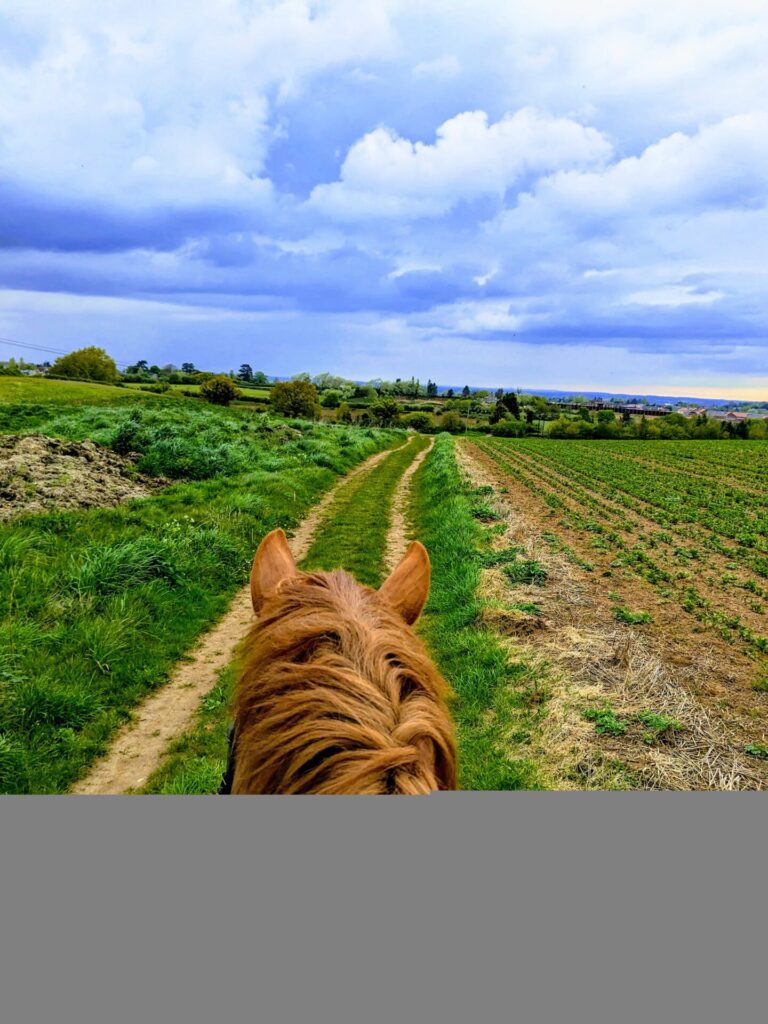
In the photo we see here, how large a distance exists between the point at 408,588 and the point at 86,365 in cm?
4621

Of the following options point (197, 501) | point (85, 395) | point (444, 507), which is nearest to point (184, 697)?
point (197, 501)

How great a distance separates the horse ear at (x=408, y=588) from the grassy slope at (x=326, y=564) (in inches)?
40.4

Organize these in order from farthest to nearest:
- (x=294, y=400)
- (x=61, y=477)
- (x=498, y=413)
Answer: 1. (x=498, y=413)
2. (x=294, y=400)
3. (x=61, y=477)

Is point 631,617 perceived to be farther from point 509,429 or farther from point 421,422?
Answer: point 421,422

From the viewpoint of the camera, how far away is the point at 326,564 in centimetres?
768

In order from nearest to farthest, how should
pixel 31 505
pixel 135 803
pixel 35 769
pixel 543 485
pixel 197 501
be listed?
pixel 135 803 → pixel 35 769 → pixel 31 505 → pixel 197 501 → pixel 543 485

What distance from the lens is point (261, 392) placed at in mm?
59281

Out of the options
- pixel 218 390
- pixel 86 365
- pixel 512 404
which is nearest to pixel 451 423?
pixel 512 404

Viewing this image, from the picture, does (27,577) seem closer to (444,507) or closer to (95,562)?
(95,562)

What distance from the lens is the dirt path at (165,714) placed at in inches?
137

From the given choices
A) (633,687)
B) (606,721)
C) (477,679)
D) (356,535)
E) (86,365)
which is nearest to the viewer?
(606,721)

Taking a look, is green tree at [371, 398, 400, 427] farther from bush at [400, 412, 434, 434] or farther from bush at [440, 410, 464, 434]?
bush at [440, 410, 464, 434]

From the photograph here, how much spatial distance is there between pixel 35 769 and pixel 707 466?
114 ft

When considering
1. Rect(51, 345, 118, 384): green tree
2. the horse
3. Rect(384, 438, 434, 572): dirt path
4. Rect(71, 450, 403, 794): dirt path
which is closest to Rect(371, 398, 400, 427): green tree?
Rect(51, 345, 118, 384): green tree
